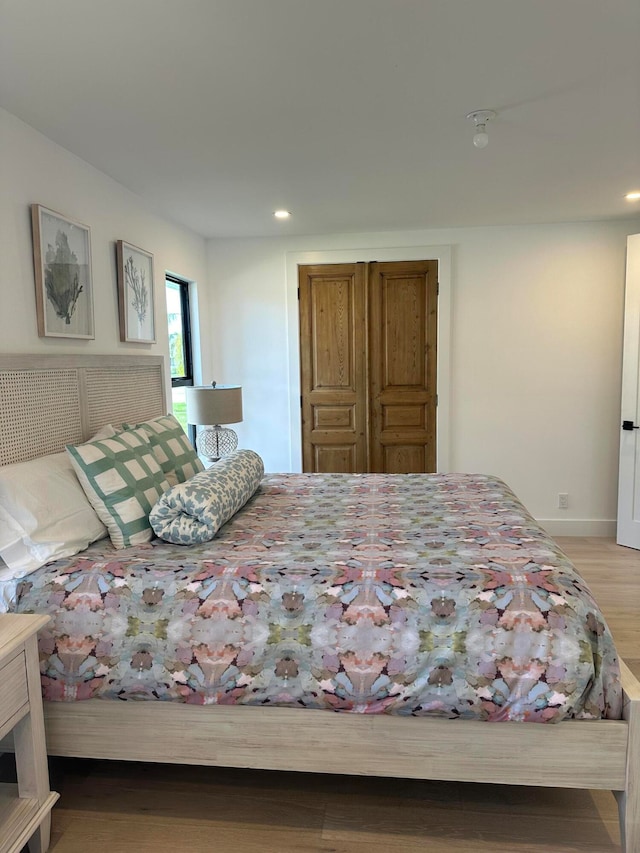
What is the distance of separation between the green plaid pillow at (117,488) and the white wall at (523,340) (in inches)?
94.1

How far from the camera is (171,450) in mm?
2592

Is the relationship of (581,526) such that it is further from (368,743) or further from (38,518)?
(38,518)

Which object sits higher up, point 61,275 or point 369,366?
point 61,275

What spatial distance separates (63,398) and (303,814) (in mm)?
1786

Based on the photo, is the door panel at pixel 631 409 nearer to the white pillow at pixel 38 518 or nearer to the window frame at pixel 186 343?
the window frame at pixel 186 343

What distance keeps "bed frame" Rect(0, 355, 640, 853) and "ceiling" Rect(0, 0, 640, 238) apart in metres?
1.89

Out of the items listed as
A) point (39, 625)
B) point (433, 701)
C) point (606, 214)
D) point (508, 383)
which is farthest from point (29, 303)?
point (606, 214)

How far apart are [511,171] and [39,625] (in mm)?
2833

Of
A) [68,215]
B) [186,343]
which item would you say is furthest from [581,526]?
[68,215]

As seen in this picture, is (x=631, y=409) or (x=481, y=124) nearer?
(x=481, y=124)

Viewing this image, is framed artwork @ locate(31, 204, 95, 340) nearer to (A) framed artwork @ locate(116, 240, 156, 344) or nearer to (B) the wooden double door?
(A) framed artwork @ locate(116, 240, 156, 344)

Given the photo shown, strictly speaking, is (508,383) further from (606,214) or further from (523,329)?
(606,214)

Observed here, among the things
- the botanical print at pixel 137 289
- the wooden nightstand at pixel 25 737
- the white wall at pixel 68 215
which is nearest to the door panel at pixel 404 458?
the white wall at pixel 68 215

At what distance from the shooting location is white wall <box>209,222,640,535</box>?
13.7 ft
